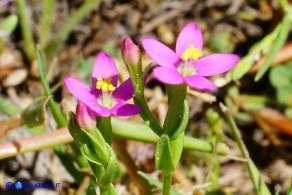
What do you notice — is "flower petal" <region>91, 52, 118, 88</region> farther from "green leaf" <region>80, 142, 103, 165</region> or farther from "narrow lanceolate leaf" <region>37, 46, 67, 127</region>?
"narrow lanceolate leaf" <region>37, 46, 67, 127</region>

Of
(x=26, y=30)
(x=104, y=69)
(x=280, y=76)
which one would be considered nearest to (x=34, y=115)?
(x=104, y=69)

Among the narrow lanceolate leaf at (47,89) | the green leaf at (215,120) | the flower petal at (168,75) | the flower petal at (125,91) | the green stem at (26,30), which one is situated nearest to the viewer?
the flower petal at (168,75)

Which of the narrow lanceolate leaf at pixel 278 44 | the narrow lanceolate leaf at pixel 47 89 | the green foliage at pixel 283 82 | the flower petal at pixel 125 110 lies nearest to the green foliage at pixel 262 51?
the narrow lanceolate leaf at pixel 278 44

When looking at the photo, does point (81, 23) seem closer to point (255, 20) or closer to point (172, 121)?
point (255, 20)

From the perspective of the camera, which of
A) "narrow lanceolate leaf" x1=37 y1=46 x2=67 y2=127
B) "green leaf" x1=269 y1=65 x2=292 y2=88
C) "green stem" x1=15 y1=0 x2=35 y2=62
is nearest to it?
"narrow lanceolate leaf" x1=37 y1=46 x2=67 y2=127

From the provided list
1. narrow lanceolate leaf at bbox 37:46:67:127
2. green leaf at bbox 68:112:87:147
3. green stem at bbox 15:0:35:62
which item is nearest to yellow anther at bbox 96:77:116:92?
green leaf at bbox 68:112:87:147

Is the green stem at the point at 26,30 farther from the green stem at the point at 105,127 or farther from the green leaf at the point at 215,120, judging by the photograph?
the green stem at the point at 105,127
